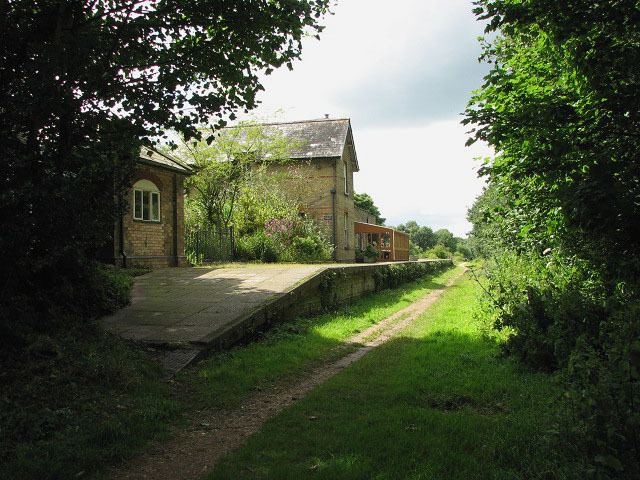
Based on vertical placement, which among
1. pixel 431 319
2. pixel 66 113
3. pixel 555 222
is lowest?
pixel 431 319

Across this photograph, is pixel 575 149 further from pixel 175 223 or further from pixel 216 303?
pixel 175 223

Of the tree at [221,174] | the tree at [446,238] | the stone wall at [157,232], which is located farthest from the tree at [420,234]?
the stone wall at [157,232]

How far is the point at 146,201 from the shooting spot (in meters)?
16.8

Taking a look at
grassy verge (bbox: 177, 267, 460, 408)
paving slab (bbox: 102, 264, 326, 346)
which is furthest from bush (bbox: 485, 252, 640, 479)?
paving slab (bbox: 102, 264, 326, 346)

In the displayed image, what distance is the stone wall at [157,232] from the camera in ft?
51.6

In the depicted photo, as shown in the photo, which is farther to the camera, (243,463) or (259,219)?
(259,219)

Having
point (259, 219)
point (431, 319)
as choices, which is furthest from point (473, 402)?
point (259, 219)

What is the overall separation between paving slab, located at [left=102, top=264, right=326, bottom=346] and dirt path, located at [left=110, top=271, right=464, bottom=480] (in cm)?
188

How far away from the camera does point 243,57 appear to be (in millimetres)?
8000

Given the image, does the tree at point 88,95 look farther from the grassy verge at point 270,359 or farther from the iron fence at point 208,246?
the iron fence at point 208,246

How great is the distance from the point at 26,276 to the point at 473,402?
6405mm

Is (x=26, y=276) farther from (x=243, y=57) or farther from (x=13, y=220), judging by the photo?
(x=243, y=57)

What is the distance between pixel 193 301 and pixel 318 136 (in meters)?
19.4

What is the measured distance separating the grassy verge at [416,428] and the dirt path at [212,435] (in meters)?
0.23
